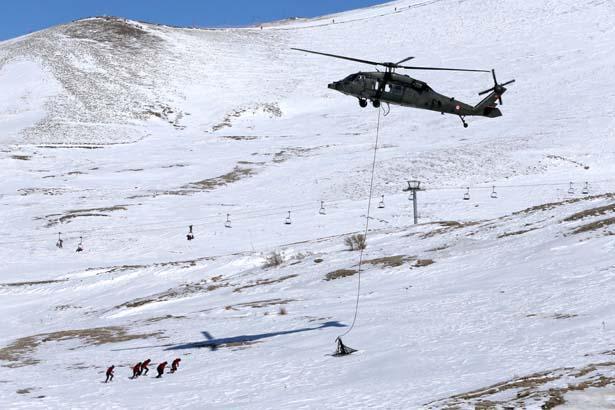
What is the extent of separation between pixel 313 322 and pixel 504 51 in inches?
3603

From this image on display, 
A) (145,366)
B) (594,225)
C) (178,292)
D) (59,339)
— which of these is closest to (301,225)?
(178,292)

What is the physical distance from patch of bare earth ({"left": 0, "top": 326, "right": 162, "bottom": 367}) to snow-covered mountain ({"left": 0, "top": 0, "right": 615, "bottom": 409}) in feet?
0.50

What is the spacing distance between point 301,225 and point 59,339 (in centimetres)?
2160

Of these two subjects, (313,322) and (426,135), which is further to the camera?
(426,135)

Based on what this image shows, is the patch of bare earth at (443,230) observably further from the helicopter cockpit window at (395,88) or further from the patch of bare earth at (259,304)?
the helicopter cockpit window at (395,88)

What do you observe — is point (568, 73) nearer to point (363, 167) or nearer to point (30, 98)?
point (363, 167)

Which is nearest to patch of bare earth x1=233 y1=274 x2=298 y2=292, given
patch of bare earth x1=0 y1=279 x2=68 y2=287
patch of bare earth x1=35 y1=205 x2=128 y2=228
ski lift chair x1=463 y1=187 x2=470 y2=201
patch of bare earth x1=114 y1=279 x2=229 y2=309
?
patch of bare earth x1=114 y1=279 x2=229 y2=309

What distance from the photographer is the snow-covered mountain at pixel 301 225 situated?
50.0ft

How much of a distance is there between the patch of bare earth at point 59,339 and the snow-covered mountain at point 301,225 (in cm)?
15

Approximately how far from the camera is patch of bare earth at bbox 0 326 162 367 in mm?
21391

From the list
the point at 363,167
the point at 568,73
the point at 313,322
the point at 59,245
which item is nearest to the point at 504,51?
the point at 568,73

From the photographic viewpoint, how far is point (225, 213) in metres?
47.8

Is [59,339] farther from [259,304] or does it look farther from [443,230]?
[443,230]

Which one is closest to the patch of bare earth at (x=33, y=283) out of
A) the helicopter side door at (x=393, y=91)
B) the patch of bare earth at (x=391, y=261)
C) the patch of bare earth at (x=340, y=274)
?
the patch of bare earth at (x=340, y=274)
